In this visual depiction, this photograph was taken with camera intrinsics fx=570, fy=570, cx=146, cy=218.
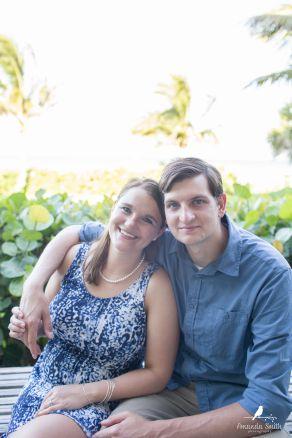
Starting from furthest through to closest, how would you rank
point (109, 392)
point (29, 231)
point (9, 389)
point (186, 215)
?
point (29, 231) < point (9, 389) < point (109, 392) < point (186, 215)

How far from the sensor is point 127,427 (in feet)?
6.71

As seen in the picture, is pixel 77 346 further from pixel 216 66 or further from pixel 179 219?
pixel 216 66

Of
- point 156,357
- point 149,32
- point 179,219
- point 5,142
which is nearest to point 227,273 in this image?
point 179,219

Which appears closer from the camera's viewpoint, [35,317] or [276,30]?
[35,317]

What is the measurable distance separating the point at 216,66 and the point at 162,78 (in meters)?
6.02

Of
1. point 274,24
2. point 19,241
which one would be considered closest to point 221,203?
point 19,241

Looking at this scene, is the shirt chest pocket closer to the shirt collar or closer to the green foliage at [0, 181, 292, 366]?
the shirt collar

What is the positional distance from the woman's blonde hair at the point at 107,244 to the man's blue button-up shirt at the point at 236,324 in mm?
143

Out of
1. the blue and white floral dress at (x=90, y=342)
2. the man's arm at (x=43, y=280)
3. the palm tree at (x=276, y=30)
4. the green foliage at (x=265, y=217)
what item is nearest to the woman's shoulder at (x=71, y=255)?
the man's arm at (x=43, y=280)

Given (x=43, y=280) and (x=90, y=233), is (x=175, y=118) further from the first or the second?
(x=43, y=280)

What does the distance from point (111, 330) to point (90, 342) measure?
0.10 meters

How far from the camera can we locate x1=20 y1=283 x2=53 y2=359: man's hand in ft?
7.45

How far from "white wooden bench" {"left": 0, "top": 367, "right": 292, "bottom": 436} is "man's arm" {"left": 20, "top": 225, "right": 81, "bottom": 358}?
0.41 metres

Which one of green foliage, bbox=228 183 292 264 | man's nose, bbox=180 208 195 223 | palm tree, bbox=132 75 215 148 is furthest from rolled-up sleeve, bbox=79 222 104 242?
palm tree, bbox=132 75 215 148
